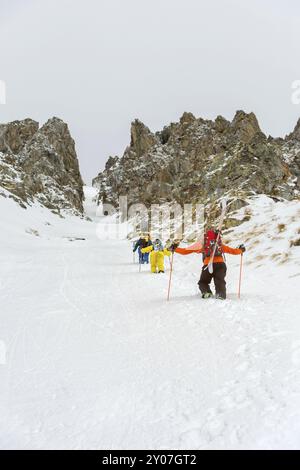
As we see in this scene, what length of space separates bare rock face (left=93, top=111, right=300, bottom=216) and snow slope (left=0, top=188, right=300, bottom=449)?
1821 cm

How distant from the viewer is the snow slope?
313 centimetres

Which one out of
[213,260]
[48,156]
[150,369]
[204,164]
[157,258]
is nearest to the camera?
[150,369]

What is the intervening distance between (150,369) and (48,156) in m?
109

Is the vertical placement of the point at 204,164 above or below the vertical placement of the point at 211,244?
above

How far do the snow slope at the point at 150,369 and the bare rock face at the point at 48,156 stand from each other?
82558 millimetres

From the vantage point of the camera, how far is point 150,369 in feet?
14.9

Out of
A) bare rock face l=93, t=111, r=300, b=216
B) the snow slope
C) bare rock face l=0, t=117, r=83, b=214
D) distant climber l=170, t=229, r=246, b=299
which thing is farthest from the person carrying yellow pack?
bare rock face l=0, t=117, r=83, b=214

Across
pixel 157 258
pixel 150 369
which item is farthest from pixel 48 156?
pixel 150 369

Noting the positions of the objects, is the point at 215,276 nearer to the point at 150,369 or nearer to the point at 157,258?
the point at 150,369

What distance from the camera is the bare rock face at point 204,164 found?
98.0 feet

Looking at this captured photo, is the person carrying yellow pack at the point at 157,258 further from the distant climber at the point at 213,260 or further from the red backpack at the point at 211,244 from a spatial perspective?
the red backpack at the point at 211,244

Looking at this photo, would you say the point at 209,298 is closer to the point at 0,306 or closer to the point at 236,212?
the point at 0,306

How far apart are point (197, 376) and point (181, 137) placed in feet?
287

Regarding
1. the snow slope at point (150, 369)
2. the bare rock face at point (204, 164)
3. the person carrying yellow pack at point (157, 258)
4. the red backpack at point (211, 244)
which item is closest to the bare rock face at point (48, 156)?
the bare rock face at point (204, 164)
